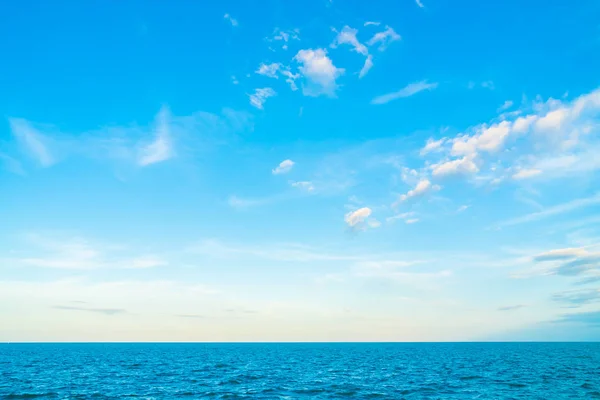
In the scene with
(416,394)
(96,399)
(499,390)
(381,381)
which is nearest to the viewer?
(96,399)

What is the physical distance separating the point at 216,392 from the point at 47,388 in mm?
24539

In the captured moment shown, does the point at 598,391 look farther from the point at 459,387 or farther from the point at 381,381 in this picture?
the point at 381,381

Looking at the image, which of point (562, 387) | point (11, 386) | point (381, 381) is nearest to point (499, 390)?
point (562, 387)

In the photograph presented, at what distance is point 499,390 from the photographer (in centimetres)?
5362

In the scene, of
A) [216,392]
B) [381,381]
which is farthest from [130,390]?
[381,381]

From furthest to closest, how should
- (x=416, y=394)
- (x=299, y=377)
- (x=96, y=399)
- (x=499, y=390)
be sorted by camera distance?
(x=299, y=377), (x=499, y=390), (x=416, y=394), (x=96, y=399)

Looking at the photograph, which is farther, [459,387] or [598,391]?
[459,387]

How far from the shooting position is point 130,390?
5319 centimetres

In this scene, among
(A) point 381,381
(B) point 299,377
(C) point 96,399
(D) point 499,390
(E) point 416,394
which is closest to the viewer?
(C) point 96,399

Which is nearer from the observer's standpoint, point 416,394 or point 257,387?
point 416,394

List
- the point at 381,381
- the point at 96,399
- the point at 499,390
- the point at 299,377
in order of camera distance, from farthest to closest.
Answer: the point at 299,377, the point at 381,381, the point at 499,390, the point at 96,399

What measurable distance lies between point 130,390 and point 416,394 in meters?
38.0

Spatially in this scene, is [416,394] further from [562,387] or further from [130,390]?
[130,390]

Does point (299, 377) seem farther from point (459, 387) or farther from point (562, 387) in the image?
point (562, 387)
